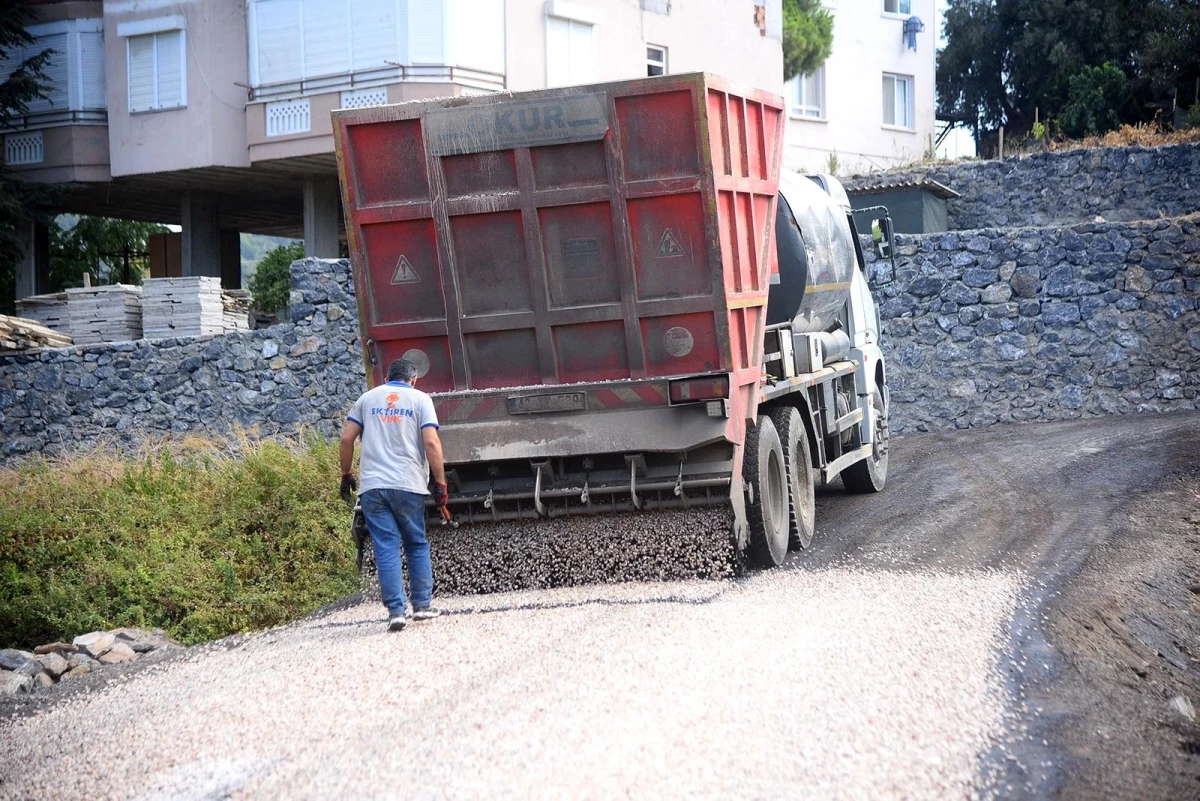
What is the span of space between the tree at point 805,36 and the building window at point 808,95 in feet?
1.51

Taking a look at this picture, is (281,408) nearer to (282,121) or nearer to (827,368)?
(282,121)

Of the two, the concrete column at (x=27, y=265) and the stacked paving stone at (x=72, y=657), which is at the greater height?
the concrete column at (x=27, y=265)

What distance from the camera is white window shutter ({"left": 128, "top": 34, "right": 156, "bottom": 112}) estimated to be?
2414 cm

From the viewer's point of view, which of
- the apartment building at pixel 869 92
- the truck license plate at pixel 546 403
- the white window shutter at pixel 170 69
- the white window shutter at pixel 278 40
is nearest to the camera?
the truck license plate at pixel 546 403

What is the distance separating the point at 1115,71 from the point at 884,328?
17507 mm

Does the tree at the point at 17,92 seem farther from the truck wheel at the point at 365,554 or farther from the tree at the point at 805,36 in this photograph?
the truck wheel at the point at 365,554

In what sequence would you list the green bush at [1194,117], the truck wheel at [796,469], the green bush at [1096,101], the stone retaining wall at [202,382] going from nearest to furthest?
1. the truck wheel at [796,469]
2. the stone retaining wall at [202,382]
3. the green bush at [1194,117]
4. the green bush at [1096,101]

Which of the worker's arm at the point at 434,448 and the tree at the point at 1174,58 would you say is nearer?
the worker's arm at the point at 434,448

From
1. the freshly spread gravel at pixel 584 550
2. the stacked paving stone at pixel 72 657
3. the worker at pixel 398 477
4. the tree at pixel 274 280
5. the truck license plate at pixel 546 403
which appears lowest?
the stacked paving stone at pixel 72 657

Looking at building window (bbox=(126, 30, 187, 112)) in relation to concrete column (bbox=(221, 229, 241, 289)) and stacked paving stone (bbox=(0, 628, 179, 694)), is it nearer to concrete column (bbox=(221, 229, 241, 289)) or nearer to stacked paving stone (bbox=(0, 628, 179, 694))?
concrete column (bbox=(221, 229, 241, 289))

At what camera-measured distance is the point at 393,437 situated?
7.82 meters

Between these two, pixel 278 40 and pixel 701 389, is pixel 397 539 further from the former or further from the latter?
pixel 278 40

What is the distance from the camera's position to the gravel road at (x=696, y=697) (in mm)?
4730

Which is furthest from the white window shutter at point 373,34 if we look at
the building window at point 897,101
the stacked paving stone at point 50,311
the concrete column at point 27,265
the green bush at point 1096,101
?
the green bush at point 1096,101
